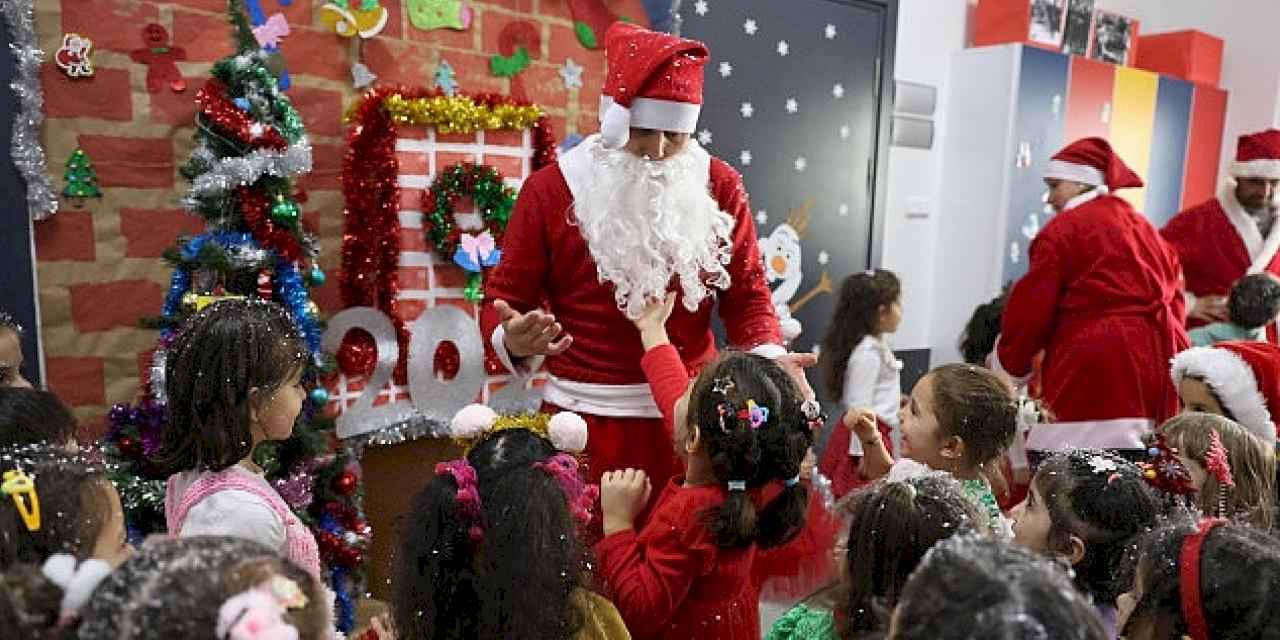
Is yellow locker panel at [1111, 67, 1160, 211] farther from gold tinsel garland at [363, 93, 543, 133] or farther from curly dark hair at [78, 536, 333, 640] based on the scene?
curly dark hair at [78, 536, 333, 640]

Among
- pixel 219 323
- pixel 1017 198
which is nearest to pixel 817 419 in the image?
pixel 219 323

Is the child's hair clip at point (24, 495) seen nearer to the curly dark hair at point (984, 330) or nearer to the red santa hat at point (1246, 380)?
the red santa hat at point (1246, 380)

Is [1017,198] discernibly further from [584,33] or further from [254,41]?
[254,41]

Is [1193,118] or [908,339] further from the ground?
[1193,118]

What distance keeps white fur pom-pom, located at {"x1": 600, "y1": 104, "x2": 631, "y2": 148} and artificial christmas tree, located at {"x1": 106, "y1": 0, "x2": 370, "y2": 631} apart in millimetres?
1108

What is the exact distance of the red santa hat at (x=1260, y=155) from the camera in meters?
4.27

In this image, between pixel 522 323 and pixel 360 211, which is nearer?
pixel 522 323

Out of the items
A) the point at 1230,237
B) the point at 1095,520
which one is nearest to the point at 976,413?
the point at 1095,520

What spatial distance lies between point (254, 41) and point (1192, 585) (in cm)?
280

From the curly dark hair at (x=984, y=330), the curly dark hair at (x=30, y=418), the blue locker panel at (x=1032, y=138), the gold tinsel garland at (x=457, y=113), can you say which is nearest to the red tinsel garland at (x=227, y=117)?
the gold tinsel garland at (x=457, y=113)

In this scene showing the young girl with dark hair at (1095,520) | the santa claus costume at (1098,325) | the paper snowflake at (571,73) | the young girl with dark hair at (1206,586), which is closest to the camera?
the young girl with dark hair at (1206,586)

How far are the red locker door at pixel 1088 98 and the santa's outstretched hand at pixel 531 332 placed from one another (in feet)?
13.8

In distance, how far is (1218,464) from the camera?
216cm

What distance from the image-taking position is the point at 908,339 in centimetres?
572
